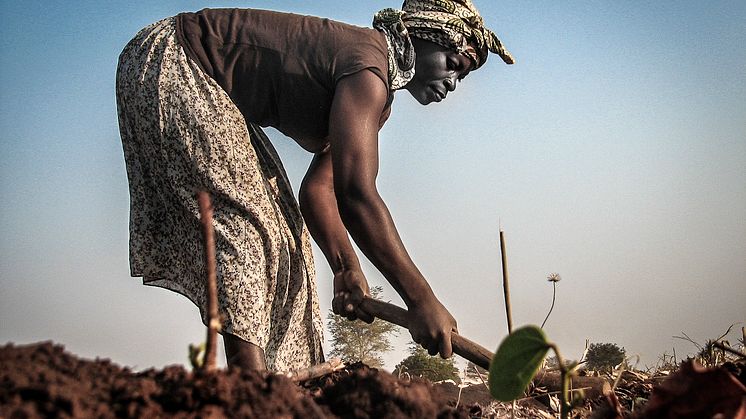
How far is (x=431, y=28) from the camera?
2.97 meters

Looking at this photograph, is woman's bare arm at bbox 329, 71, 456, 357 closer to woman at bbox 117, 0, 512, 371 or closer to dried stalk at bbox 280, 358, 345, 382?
woman at bbox 117, 0, 512, 371

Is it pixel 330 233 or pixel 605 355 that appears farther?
pixel 605 355

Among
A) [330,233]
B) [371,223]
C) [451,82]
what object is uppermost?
[451,82]

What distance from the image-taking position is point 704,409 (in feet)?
3.23

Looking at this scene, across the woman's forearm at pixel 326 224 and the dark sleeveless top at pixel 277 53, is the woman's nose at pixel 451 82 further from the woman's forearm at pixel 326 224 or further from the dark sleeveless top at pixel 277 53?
the woman's forearm at pixel 326 224

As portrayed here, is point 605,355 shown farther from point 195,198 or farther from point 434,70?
point 195,198

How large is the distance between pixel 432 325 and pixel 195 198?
3.26 feet

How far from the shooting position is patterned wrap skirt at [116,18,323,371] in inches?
103

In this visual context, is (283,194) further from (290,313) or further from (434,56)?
(434,56)

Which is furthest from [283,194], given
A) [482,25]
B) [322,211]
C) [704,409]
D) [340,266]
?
[704,409]

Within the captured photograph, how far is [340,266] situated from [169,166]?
878 millimetres

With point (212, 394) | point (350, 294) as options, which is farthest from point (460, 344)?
point (212, 394)

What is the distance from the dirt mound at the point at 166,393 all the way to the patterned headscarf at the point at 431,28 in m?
1.97

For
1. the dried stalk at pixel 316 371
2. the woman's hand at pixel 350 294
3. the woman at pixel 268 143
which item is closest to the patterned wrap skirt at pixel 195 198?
the woman at pixel 268 143
